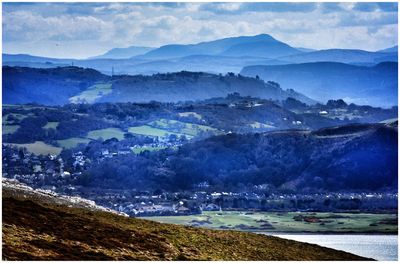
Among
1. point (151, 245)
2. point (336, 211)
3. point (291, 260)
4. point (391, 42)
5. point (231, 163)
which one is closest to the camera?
point (151, 245)

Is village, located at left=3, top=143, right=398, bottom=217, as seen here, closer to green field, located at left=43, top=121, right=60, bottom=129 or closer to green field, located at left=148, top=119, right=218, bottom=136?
green field, located at left=43, top=121, right=60, bottom=129

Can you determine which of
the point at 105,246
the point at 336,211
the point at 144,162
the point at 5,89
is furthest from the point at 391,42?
the point at 5,89

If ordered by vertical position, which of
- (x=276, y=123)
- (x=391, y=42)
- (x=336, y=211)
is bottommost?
(x=336, y=211)

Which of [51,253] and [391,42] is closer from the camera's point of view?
[51,253]

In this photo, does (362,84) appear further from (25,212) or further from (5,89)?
(25,212)

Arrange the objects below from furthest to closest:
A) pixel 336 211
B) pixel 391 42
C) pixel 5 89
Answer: pixel 5 89
pixel 336 211
pixel 391 42

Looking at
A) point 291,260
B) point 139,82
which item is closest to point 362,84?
point 139,82

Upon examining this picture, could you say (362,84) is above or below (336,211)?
above
